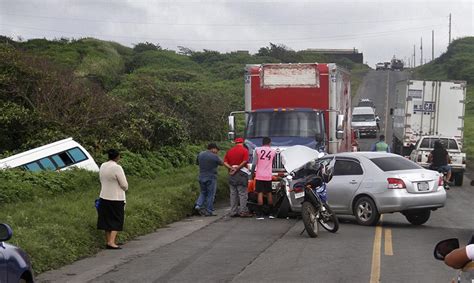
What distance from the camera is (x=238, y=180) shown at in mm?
17406

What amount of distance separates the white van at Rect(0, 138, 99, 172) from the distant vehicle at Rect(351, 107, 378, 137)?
30176mm

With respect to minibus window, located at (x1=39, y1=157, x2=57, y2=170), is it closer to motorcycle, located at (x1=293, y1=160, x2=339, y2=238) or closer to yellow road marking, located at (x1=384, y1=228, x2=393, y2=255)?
motorcycle, located at (x1=293, y1=160, x2=339, y2=238)

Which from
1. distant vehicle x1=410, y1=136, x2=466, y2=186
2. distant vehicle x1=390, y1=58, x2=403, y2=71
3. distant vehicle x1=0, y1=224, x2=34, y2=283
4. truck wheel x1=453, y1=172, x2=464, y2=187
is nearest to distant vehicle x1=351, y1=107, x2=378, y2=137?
distant vehicle x1=410, y1=136, x2=466, y2=186

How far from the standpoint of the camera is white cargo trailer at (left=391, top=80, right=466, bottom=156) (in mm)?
32656

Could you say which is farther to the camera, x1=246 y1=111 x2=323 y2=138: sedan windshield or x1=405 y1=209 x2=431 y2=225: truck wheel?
x1=246 y1=111 x2=323 y2=138: sedan windshield

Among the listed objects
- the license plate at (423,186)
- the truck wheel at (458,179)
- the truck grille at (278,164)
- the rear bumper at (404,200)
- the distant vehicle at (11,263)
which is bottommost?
the truck wheel at (458,179)

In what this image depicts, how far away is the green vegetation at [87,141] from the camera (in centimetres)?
1252

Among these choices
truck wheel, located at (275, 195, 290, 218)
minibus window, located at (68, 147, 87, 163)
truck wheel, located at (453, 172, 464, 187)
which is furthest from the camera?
truck wheel, located at (453, 172, 464, 187)

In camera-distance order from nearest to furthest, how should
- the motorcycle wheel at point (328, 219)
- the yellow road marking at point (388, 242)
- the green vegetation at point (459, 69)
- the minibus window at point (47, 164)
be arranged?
the yellow road marking at point (388, 242) → the motorcycle wheel at point (328, 219) → the minibus window at point (47, 164) → the green vegetation at point (459, 69)

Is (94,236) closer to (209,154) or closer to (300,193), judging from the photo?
(300,193)

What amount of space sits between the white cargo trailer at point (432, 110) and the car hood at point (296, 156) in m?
15.6

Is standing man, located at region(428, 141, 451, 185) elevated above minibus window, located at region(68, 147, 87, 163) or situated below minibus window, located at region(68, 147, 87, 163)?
below

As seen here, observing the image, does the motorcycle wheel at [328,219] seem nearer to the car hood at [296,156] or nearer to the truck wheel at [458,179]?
the car hood at [296,156]

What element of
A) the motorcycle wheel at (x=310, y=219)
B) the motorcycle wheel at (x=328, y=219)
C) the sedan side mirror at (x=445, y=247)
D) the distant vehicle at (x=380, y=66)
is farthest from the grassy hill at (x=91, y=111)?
the distant vehicle at (x=380, y=66)
